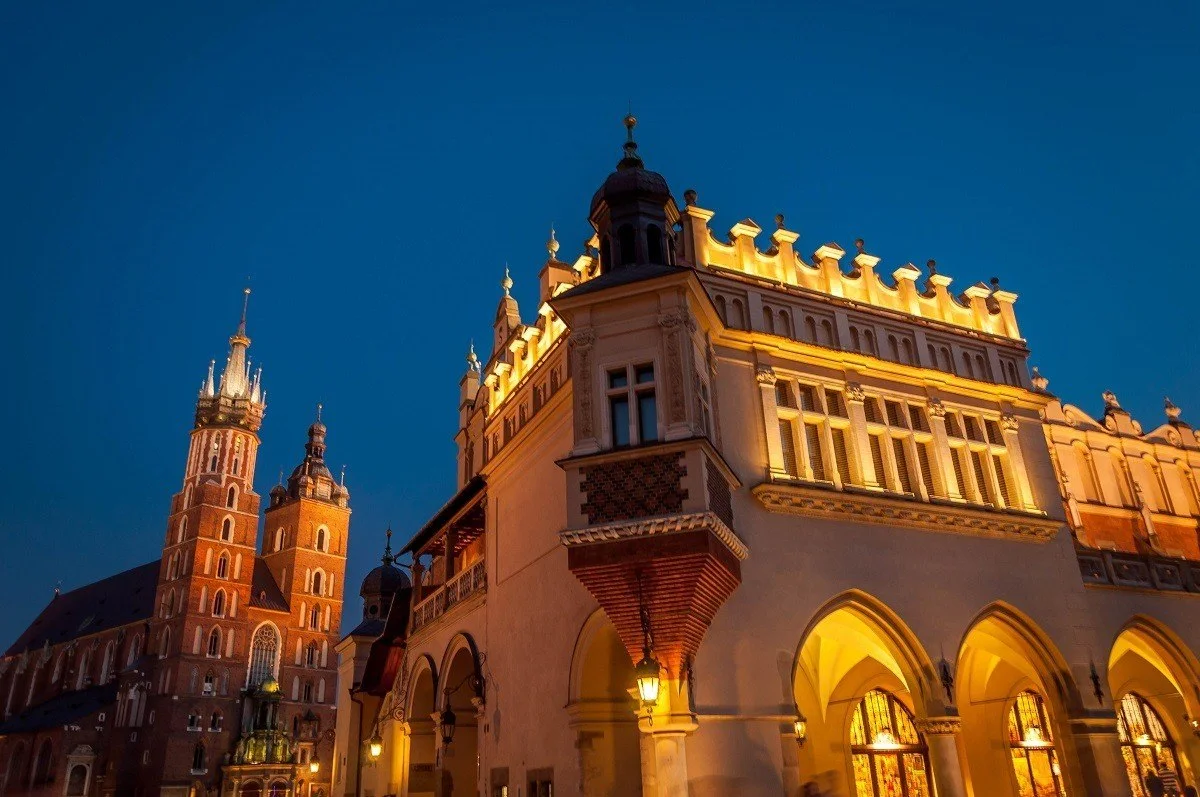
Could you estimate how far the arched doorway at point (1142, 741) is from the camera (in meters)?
23.8

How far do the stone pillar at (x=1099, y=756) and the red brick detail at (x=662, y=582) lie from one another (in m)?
10.0

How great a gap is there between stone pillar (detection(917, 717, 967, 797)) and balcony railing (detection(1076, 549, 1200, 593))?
6.35 m

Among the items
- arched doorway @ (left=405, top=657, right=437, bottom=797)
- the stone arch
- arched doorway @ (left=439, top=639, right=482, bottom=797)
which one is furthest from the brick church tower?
the stone arch

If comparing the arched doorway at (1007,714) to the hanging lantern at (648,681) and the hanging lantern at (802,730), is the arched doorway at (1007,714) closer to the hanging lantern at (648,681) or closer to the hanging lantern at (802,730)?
the hanging lantern at (802,730)

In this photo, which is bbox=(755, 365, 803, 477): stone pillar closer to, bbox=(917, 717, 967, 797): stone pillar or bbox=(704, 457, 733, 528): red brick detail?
bbox=(704, 457, 733, 528): red brick detail

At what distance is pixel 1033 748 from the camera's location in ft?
74.9

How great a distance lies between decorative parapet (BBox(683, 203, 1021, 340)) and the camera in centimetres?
2123

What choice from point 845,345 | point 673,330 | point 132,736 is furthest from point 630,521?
point 132,736

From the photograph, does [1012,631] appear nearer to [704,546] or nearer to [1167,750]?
[1167,750]

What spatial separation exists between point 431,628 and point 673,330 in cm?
1624

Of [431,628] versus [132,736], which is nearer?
[431,628]

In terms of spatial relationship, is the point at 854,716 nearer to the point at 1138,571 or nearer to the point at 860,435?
the point at 860,435

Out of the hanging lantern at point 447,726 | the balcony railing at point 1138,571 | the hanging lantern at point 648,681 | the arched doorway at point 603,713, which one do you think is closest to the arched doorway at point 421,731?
the hanging lantern at point 447,726

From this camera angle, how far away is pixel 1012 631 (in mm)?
20609
